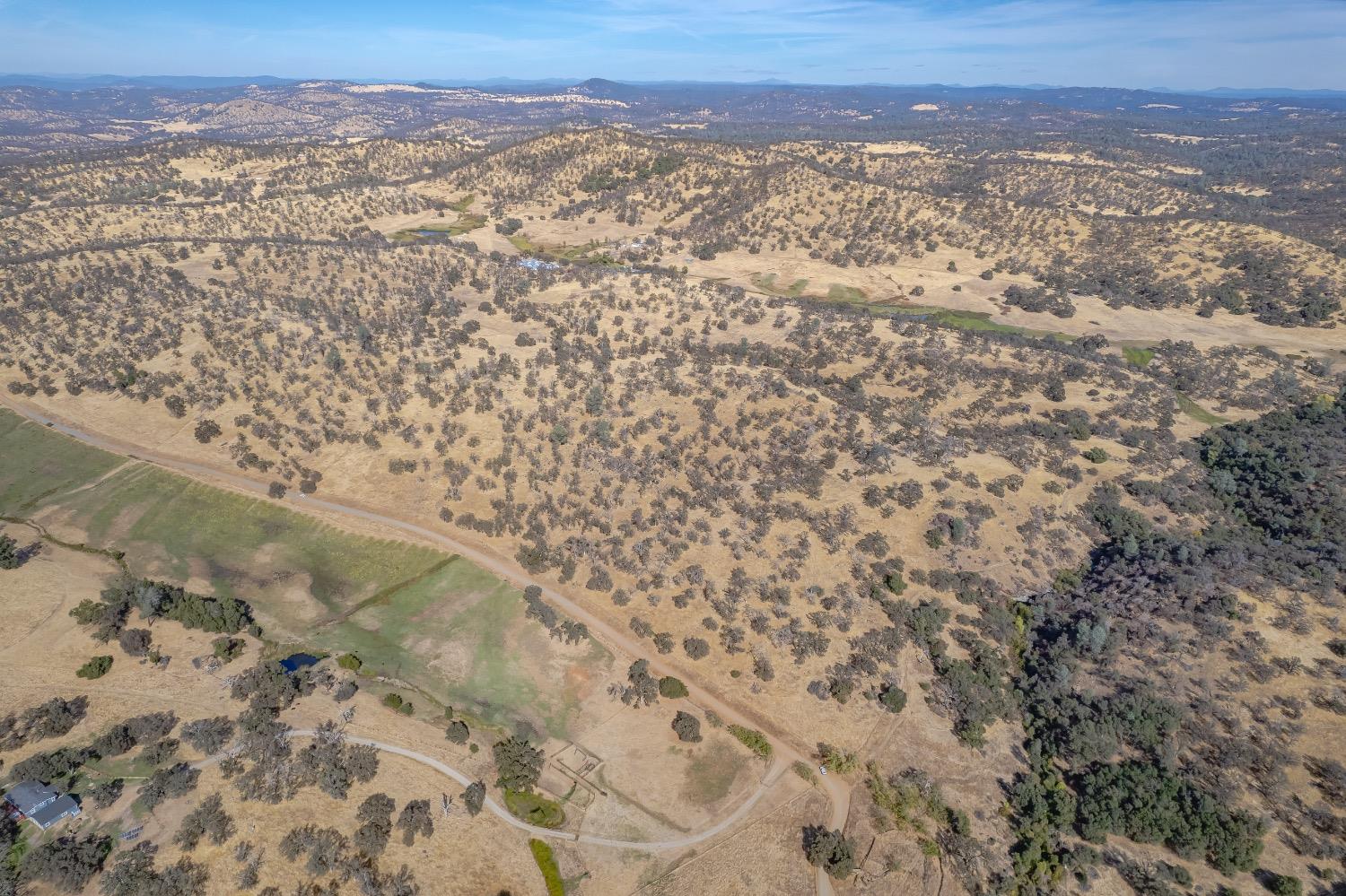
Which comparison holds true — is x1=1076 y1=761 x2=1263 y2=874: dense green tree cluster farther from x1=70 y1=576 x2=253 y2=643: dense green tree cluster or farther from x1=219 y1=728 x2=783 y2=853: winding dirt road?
x1=70 y1=576 x2=253 y2=643: dense green tree cluster

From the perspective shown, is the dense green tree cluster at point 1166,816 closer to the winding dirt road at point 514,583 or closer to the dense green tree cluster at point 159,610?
the winding dirt road at point 514,583

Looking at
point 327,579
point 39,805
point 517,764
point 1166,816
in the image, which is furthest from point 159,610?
point 1166,816

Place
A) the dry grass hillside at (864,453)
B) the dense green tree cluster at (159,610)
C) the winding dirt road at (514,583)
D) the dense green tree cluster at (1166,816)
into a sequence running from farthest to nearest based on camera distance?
the dense green tree cluster at (159,610) → the dry grass hillside at (864,453) → the winding dirt road at (514,583) → the dense green tree cluster at (1166,816)

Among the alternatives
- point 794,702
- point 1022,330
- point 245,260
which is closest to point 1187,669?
point 794,702

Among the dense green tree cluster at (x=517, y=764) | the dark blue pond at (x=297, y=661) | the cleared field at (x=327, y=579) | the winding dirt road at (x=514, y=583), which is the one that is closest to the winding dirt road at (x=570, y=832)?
the winding dirt road at (x=514, y=583)

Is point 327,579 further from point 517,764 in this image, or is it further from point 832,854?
point 832,854

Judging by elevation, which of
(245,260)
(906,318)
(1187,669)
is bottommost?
(1187,669)

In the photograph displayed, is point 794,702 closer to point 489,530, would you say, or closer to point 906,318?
point 489,530
